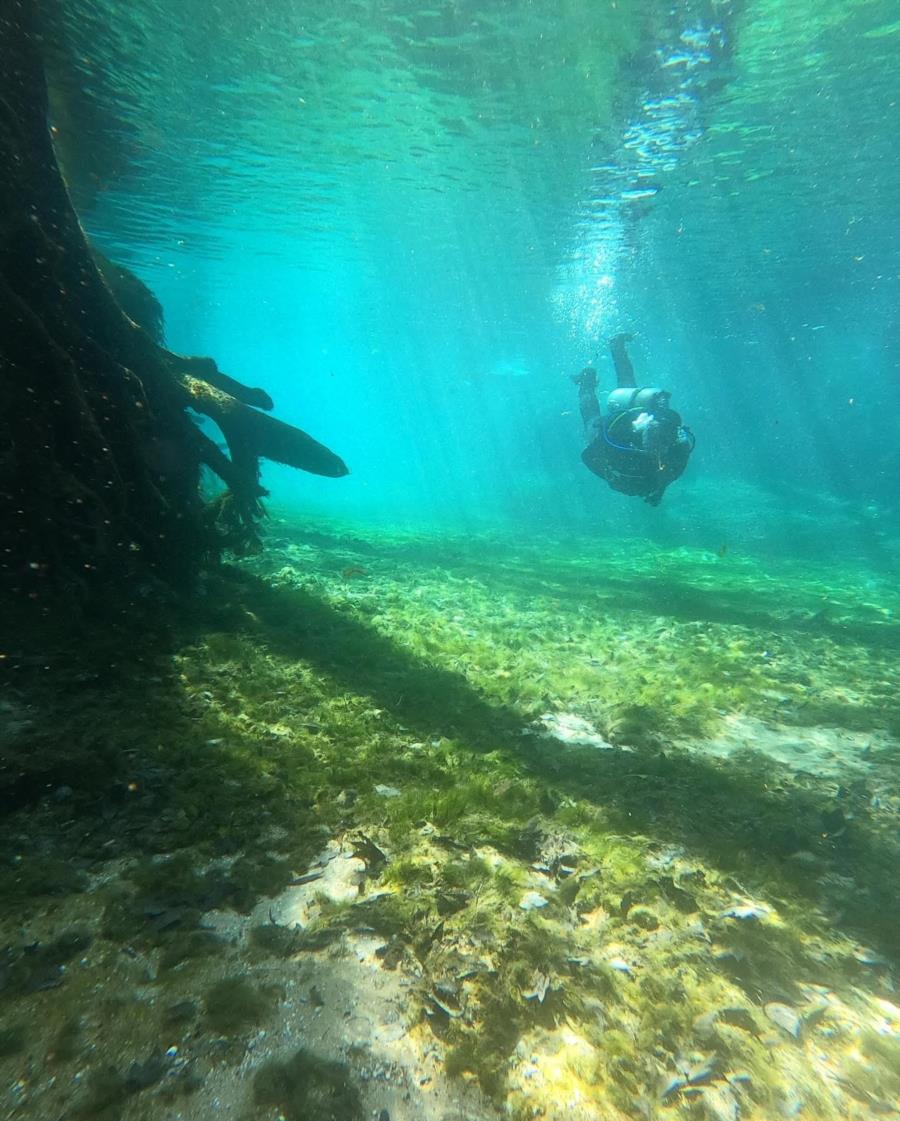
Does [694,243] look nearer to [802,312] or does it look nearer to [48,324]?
[802,312]

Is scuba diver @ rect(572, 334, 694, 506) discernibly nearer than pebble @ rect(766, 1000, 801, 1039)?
No

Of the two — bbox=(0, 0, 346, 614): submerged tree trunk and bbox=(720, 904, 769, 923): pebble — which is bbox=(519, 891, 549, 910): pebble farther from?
bbox=(0, 0, 346, 614): submerged tree trunk

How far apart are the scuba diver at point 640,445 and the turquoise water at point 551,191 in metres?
8.19

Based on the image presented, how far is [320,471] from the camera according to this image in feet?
37.1

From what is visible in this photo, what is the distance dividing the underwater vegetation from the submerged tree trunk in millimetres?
1067

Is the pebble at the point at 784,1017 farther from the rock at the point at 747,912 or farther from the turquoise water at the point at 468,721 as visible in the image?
the rock at the point at 747,912

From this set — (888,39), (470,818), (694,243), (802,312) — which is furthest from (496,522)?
(470,818)

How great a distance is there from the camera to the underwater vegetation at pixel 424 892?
2.05m

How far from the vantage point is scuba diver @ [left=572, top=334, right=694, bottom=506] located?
11.0 metres

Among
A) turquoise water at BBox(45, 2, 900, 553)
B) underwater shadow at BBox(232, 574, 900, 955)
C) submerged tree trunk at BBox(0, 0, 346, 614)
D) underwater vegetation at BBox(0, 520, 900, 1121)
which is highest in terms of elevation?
turquoise water at BBox(45, 2, 900, 553)

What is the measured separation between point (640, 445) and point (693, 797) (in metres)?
8.55

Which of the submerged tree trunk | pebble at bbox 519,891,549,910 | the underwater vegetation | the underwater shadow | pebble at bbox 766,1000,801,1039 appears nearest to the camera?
the underwater vegetation

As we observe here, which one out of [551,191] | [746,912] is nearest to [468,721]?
[746,912]

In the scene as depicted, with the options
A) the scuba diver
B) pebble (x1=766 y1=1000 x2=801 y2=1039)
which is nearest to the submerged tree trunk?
pebble (x1=766 y1=1000 x2=801 y2=1039)
